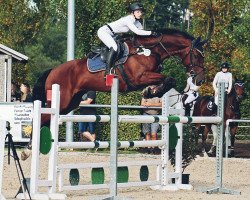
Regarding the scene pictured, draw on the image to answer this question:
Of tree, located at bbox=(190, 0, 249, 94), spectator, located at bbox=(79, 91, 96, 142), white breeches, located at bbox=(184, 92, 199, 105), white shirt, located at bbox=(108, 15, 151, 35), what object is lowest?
spectator, located at bbox=(79, 91, 96, 142)

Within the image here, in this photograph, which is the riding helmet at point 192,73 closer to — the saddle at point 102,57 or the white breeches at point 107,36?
the saddle at point 102,57

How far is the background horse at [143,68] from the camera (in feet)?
48.3

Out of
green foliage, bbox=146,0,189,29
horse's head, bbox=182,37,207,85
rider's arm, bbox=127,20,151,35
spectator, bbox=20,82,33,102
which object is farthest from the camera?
green foliage, bbox=146,0,189,29

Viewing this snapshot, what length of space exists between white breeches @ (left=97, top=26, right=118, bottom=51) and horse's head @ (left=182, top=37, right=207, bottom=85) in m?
1.21

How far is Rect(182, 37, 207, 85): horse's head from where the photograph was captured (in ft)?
49.3

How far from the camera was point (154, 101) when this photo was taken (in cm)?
2173

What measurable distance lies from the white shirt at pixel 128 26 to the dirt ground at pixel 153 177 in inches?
85.2

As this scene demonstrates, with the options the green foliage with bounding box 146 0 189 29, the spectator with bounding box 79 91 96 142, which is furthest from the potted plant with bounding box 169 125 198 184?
the green foliage with bounding box 146 0 189 29

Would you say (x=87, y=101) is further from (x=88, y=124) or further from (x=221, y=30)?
(x=221, y=30)

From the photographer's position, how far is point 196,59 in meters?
15.1

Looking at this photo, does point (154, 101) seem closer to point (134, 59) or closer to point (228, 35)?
point (134, 59)

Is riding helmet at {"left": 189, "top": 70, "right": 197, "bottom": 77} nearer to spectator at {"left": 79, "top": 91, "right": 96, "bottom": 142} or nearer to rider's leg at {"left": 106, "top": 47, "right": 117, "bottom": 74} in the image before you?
rider's leg at {"left": 106, "top": 47, "right": 117, "bottom": 74}

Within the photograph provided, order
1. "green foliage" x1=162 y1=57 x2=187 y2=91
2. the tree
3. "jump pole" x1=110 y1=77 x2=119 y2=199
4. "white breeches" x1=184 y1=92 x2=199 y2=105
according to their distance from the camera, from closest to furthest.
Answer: "jump pole" x1=110 y1=77 x2=119 y2=199, "white breeches" x1=184 y1=92 x2=199 y2=105, "green foliage" x1=162 y1=57 x2=187 y2=91, the tree

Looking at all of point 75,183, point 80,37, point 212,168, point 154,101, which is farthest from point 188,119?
point 80,37
